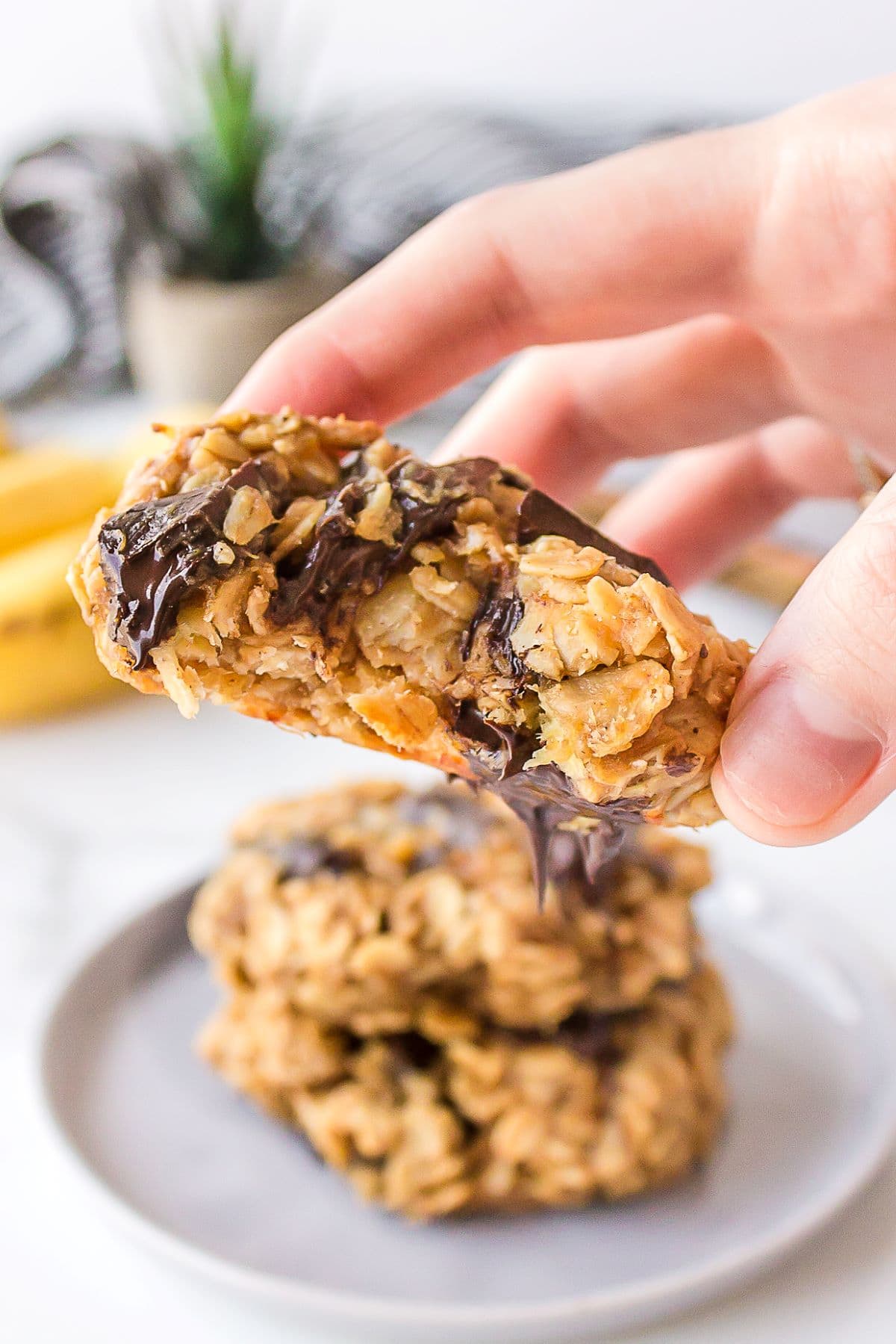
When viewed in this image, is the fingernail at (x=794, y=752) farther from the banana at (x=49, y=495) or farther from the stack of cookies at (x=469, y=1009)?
the banana at (x=49, y=495)

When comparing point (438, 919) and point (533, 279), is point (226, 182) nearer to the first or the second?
point (533, 279)

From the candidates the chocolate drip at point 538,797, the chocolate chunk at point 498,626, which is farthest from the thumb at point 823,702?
the chocolate chunk at point 498,626

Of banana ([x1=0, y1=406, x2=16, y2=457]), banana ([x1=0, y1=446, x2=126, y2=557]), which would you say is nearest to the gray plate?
banana ([x1=0, y1=446, x2=126, y2=557])

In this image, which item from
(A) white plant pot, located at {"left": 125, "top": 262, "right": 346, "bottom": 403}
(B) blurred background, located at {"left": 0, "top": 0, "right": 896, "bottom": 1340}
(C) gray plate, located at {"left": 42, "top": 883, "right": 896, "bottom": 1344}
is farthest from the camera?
(A) white plant pot, located at {"left": 125, "top": 262, "right": 346, "bottom": 403}

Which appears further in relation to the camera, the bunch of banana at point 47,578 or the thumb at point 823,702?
the bunch of banana at point 47,578

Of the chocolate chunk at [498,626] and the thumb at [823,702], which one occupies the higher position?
the chocolate chunk at [498,626]

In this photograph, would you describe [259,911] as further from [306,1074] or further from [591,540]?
[591,540]

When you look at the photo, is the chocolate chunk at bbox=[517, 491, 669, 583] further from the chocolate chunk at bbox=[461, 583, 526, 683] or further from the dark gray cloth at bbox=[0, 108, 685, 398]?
the dark gray cloth at bbox=[0, 108, 685, 398]

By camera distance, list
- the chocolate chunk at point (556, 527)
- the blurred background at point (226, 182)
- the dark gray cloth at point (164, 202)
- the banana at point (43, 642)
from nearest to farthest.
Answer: the chocolate chunk at point (556, 527), the banana at point (43, 642), the blurred background at point (226, 182), the dark gray cloth at point (164, 202)
